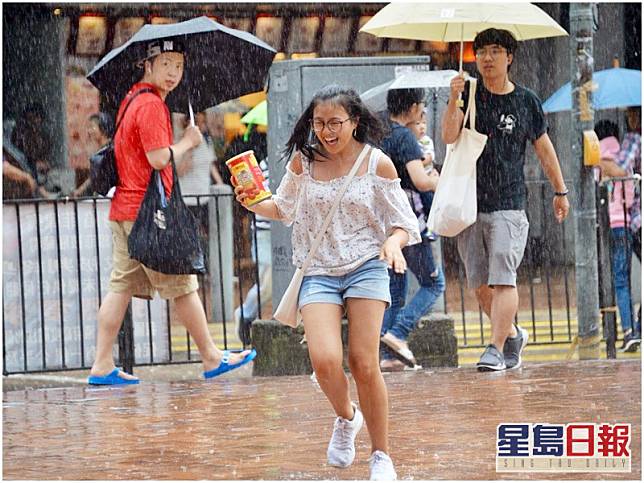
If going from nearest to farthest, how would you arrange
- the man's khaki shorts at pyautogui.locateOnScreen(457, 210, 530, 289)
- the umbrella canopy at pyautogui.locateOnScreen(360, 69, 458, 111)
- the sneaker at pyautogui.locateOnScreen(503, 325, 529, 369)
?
the man's khaki shorts at pyautogui.locateOnScreen(457, 210, 530, 289) < the sneaker at pyautogui.locateOnScreen(503, 325, 529, 369) < the umbrella canopy at pyautogui.locateOnScreen(360, 69, 458, 111)

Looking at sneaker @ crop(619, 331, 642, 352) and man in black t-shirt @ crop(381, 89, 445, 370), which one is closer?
man in black t-shirt @ crop(381, 89, 445, 370)

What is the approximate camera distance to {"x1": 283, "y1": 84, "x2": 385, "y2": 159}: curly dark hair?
6211mm

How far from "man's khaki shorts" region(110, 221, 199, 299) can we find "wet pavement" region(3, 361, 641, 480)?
24.4 inches

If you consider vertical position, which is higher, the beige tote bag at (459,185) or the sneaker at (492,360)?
the beige tote bag at (459,185)

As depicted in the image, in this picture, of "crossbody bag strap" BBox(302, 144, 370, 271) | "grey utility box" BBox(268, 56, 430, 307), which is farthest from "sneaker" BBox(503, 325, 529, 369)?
"crossbody bag strap" BBox(302, 144, 370, 271)

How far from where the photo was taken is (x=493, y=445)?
6906 mm

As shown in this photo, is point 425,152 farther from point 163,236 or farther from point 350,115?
point 350,115

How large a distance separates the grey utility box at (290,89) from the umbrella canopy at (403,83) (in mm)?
173

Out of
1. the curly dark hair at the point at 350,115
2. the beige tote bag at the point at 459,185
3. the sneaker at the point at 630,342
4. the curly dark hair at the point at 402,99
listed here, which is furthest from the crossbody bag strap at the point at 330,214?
the sneaker at the point at 630,342

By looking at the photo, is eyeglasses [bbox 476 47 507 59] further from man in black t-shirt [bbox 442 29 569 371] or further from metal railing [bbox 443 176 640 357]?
metal railing [bbox 443 176 640 357]

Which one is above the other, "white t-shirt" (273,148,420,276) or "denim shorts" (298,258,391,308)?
"white t-shirt" (273,148,420,276)

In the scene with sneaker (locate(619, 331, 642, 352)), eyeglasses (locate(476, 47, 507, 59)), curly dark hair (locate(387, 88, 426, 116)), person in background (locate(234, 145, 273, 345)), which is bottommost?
sneaker (locate(619, 331, 642, 352))

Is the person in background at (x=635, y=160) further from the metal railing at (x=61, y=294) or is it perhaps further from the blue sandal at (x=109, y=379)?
the blue sandal at (x=109, y=379)

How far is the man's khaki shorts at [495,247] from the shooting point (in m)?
9.04
